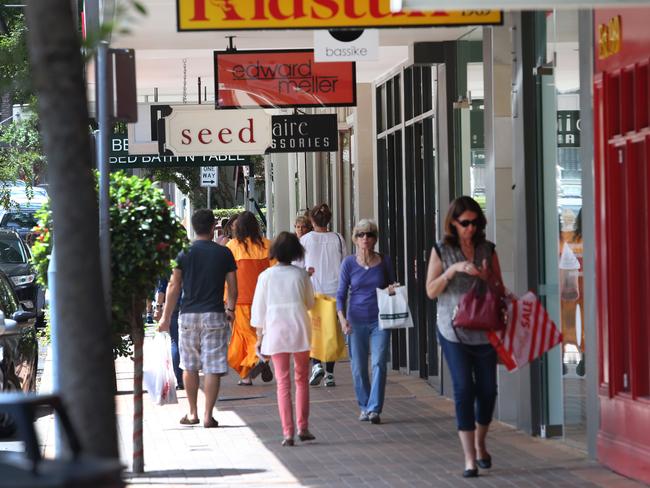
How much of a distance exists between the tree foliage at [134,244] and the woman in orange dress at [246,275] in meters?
4.41

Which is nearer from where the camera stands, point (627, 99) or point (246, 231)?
point (627, 99)

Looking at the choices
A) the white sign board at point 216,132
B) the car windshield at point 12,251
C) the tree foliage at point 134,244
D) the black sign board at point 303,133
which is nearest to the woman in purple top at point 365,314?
the tree foliage at point 134,244

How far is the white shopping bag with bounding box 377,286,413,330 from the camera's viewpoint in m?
11.9

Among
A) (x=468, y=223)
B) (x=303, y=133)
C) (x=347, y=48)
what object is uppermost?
(x=347, y=48)

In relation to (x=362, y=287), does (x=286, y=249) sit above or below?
above

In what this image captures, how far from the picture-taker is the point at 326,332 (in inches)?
480

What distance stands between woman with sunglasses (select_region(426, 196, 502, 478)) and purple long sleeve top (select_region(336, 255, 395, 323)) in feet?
9.00

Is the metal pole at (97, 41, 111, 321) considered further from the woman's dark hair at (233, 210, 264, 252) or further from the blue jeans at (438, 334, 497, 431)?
the woman's dark hair at (233, 210, 264, 252)

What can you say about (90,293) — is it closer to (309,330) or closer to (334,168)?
(309,330)

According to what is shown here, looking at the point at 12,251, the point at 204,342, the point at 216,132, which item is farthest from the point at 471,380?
the point at 12,251

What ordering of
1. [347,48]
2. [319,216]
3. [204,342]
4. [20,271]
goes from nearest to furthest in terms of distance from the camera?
1. [347,48]
2. [204,342]
3. [319,216]
4. [20,271]

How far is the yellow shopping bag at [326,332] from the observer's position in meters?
12.1

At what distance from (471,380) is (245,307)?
566 centimetres

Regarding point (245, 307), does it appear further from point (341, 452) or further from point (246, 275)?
point (341, 452)
